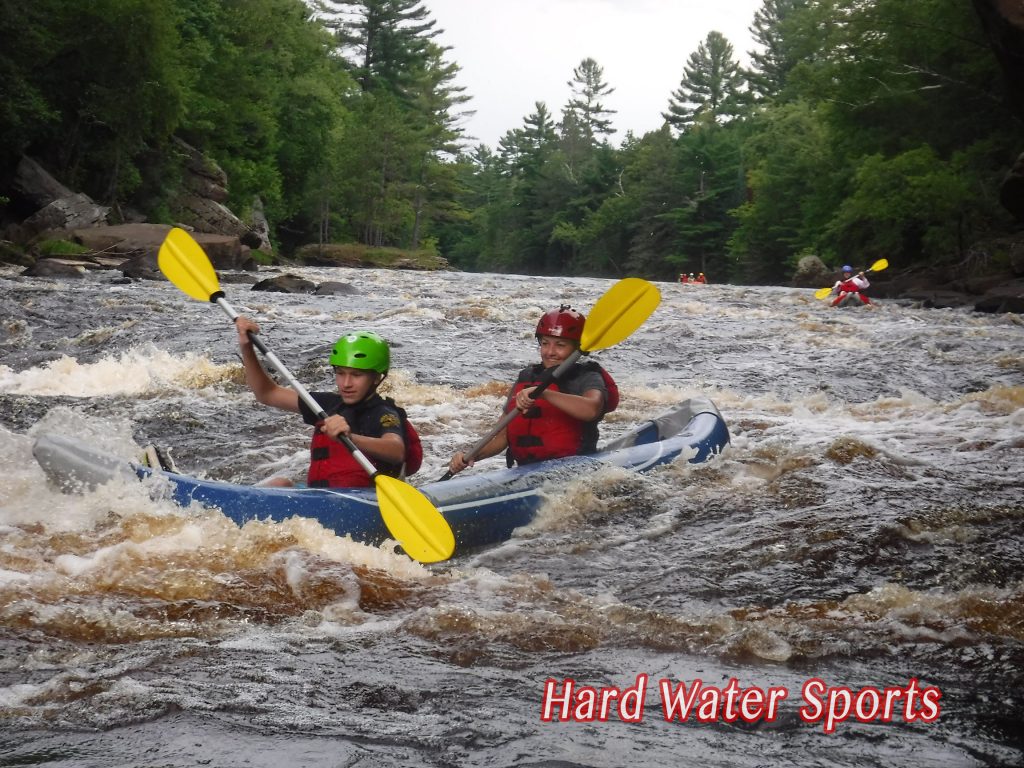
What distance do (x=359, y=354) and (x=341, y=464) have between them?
0.46 m

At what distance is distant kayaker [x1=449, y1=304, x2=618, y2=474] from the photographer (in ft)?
15.9

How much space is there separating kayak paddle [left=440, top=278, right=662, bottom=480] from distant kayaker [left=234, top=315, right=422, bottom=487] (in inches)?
18.1

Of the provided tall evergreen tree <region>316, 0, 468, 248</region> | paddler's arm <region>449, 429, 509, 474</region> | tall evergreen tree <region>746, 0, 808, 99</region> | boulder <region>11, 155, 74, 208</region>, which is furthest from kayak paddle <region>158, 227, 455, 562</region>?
tall evergreen tree <region>746, 0, 808, 99</region>

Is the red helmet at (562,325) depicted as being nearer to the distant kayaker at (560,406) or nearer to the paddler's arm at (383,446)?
the distant kayaker at (560,406)

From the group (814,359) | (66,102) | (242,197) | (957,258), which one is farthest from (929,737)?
(242,197)

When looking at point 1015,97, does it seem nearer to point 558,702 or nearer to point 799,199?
point 558,702

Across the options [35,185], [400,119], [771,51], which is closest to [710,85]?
[771,51]

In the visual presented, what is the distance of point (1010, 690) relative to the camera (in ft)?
8.50

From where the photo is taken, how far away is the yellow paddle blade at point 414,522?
12.1 ft

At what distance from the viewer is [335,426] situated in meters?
3.98

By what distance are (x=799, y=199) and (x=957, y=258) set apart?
15.3 metres

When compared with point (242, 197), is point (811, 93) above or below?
above

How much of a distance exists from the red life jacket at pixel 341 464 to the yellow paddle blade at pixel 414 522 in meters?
0.30

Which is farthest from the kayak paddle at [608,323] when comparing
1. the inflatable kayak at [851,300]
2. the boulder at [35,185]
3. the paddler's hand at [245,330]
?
the boulder at [35,185]
